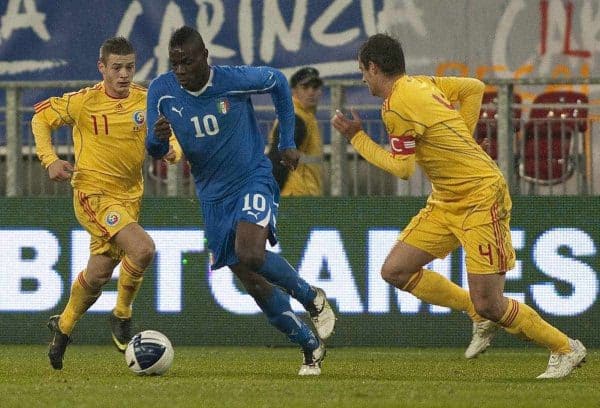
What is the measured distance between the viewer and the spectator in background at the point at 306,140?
14.5 meters

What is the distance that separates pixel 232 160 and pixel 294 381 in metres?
1.49

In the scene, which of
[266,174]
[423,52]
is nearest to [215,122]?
[266,174]

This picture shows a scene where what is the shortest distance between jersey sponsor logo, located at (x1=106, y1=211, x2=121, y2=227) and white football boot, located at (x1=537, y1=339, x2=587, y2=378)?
3247 millimetres

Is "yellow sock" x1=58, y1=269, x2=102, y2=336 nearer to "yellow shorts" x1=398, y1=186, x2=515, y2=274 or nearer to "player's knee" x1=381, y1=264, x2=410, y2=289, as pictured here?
"player's knee" x1=381, y1=264, x2=410, y2=289

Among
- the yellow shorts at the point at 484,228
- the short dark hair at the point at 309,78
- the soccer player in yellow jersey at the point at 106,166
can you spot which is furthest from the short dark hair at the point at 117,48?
the short dark hair at the point at 309,78

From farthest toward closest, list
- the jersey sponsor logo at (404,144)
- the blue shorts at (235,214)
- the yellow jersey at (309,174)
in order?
the yellow jersey at (309,174) → the blue shorts at (235,214) → the jersey sponsor logo at (404,144)

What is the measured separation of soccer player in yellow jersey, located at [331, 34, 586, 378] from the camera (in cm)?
1041

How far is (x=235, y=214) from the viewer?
421 inches

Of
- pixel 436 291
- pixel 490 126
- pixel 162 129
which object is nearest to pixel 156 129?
pixel 162 129

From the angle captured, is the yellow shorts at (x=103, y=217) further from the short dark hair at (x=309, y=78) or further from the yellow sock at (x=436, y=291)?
the short dark hair at (x=309, y=78)

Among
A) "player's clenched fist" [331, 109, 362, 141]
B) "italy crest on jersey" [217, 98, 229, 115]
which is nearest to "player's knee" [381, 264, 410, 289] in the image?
"player's clenched fist" [331, 109, 362, 141]

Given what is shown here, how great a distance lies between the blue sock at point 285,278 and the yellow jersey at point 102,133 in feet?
6.28

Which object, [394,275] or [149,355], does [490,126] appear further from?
[149,355]

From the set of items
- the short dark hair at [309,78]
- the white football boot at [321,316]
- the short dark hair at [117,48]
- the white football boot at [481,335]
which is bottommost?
the white football boot at [481,335]
